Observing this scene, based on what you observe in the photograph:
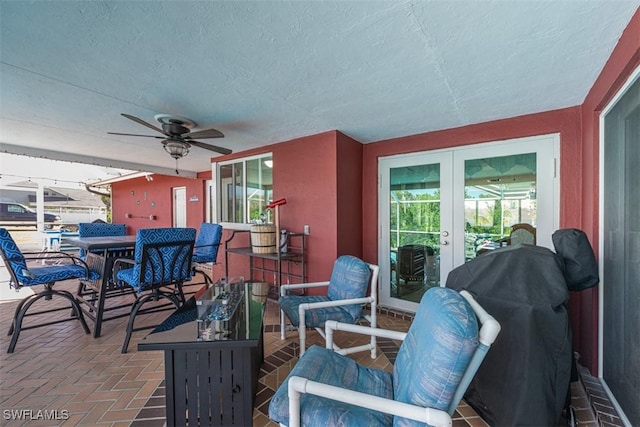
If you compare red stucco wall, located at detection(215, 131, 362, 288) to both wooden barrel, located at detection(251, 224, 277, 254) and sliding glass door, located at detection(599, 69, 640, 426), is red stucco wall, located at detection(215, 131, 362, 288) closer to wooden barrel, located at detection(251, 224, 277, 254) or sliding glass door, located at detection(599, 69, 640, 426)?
wooden barrel, located at detection(251, 224, 277, 254)

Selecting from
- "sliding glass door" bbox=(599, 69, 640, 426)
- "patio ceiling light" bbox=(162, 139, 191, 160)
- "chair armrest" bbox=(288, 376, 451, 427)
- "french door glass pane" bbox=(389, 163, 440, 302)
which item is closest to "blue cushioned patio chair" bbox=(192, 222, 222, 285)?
"patio ceiling light" bbox=(162, 139, 191, 160)

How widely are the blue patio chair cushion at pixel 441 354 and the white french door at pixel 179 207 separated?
7216 mm

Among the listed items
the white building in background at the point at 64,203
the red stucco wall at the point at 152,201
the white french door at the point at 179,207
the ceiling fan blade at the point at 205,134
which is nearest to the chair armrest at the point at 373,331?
the ceiling fan blade at the point at 205,134

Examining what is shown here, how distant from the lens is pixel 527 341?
1406mm

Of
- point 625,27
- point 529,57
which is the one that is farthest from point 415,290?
point 625,27

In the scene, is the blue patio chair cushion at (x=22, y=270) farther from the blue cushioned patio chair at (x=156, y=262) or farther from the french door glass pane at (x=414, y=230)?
the french door glass pane at (x=414, y=230)

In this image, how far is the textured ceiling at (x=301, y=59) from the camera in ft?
4.37

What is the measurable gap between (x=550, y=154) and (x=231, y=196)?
14.4 ft

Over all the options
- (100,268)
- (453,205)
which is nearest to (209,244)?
(100,268)

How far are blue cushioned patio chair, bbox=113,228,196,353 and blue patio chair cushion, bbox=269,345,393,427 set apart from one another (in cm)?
187

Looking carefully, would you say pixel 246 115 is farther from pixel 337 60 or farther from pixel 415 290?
pixel 415 290

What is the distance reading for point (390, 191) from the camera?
142 inches

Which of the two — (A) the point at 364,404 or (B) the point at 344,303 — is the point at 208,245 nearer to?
(B) the point at 344,303

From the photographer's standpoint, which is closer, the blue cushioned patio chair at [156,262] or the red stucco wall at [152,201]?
the blue cushioned patio chair at [156,262]
